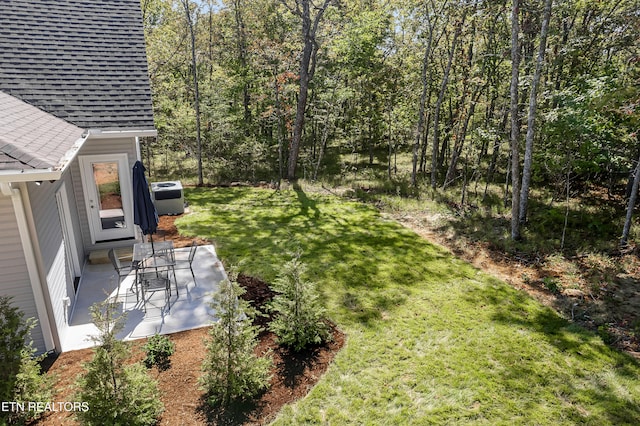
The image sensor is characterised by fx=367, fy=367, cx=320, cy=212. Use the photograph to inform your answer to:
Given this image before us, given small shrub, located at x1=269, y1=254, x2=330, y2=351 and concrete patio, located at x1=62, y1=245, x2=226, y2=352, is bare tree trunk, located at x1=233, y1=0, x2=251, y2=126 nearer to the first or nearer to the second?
concrete patio, located at x1=62, y1=245, x2=226, y2=352

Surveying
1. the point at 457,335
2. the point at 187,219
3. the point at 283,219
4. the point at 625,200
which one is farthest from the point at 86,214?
the point at 625,200

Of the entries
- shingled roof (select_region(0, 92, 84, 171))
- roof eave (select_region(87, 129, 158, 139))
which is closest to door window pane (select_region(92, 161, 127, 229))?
roof eave (select_region(87, 129, 158, 139))

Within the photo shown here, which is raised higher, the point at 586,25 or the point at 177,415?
the point at 586,25

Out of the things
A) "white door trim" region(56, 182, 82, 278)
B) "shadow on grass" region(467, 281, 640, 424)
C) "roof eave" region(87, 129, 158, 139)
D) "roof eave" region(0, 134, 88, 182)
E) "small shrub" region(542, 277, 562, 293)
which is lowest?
"shadow on grass" region(467, 281, 640, 424)

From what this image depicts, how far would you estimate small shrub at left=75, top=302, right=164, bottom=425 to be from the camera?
12.5 ft

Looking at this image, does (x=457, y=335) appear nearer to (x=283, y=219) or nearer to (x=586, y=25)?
(x=283, y=219)

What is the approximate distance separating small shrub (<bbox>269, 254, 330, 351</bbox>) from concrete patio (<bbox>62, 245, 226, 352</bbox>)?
1.13 meters

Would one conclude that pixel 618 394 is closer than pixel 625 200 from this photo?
Yes

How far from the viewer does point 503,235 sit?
1035 cm

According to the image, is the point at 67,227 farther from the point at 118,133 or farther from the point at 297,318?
the point at 297,318

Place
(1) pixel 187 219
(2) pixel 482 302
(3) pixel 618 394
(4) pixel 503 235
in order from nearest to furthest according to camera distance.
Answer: (3) pixel 618 394
(2) pixel 482 302
(4) pixel 503 235
(1) pixel 187 219

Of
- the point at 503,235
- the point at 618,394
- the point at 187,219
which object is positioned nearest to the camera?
the point at 618,394

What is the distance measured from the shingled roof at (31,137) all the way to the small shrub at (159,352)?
2.76 m

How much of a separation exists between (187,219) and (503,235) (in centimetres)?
948
